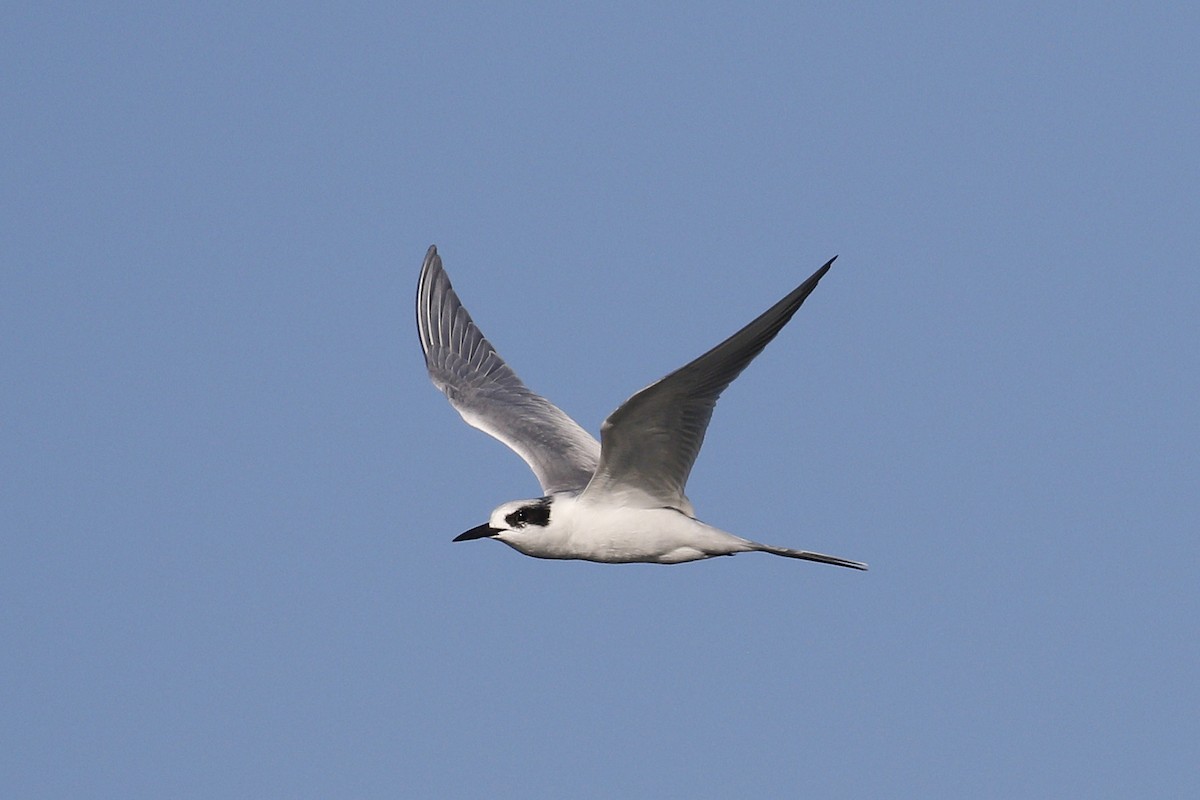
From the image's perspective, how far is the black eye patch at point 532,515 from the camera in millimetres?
14258

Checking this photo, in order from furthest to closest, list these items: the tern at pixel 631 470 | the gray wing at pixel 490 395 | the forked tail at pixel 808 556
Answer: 1. the gray wing at pixel 490 395
2. the forked tail at pixel 808 556
3. the tern at pixel 631 470

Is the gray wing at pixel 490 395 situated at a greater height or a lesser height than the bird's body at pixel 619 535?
greater

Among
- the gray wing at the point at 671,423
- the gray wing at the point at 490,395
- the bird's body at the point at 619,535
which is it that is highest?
the gray wing at the point at 490,395

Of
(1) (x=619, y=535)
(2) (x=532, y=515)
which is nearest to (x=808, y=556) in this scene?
(1) (x=619, y=535)

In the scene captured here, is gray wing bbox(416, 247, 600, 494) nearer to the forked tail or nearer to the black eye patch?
the black eye patch

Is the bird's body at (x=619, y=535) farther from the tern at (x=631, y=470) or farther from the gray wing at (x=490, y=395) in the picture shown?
the gray wing at (x=490, y=395)

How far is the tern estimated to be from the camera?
40.6 ft

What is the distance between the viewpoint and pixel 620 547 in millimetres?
14180

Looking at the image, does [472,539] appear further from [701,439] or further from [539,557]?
[701,439]

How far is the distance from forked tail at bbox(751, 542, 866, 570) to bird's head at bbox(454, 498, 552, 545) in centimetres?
193

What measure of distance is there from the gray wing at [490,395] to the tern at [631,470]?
0.07ft

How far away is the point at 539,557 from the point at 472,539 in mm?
646

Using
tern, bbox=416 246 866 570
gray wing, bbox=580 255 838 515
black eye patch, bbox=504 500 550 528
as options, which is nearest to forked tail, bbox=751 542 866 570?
tern, bbox=416 246 866 570

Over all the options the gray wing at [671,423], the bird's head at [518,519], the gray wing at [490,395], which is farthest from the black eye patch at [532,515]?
the gray wing at [490,395]
